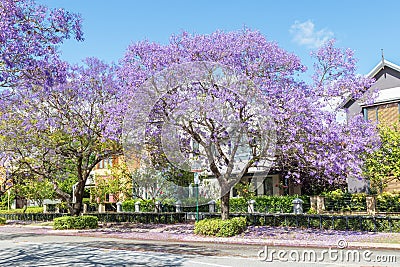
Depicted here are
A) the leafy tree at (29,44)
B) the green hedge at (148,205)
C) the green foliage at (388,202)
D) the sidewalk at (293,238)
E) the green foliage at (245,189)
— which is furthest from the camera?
the green hedge at (148,205)

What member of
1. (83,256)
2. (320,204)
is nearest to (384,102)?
(320,204)

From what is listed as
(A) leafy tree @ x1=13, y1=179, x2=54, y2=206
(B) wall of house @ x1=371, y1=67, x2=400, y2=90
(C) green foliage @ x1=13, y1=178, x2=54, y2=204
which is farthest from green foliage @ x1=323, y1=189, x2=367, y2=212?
(A) leafy tree @ x1=13, y1=179, x2=54, y2=206

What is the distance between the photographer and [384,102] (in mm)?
27469

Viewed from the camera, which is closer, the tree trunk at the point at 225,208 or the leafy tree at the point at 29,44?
the leafy tree at the point at 29,44

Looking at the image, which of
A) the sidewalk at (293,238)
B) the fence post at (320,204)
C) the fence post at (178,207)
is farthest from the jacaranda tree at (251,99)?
the fence post at (178,207)

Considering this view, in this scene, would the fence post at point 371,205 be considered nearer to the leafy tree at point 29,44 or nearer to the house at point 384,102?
the house at point 384,102

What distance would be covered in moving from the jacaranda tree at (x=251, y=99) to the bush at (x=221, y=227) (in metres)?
2.85

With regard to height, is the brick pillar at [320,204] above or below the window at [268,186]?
below

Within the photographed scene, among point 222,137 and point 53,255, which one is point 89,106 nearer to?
point 222,137

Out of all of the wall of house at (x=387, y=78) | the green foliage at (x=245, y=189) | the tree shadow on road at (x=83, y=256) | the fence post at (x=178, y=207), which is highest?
the wall of house at (x=387, y=78)

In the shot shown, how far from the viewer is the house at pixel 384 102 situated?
88.9ft

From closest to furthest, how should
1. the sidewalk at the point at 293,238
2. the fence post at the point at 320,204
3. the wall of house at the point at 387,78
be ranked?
the sidewalk at the point at 293,238 → the fence post at the point at 320,204 → the wall of house at the point at 387,78

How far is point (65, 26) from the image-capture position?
34.9 feet

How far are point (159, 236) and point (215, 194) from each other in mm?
11539
